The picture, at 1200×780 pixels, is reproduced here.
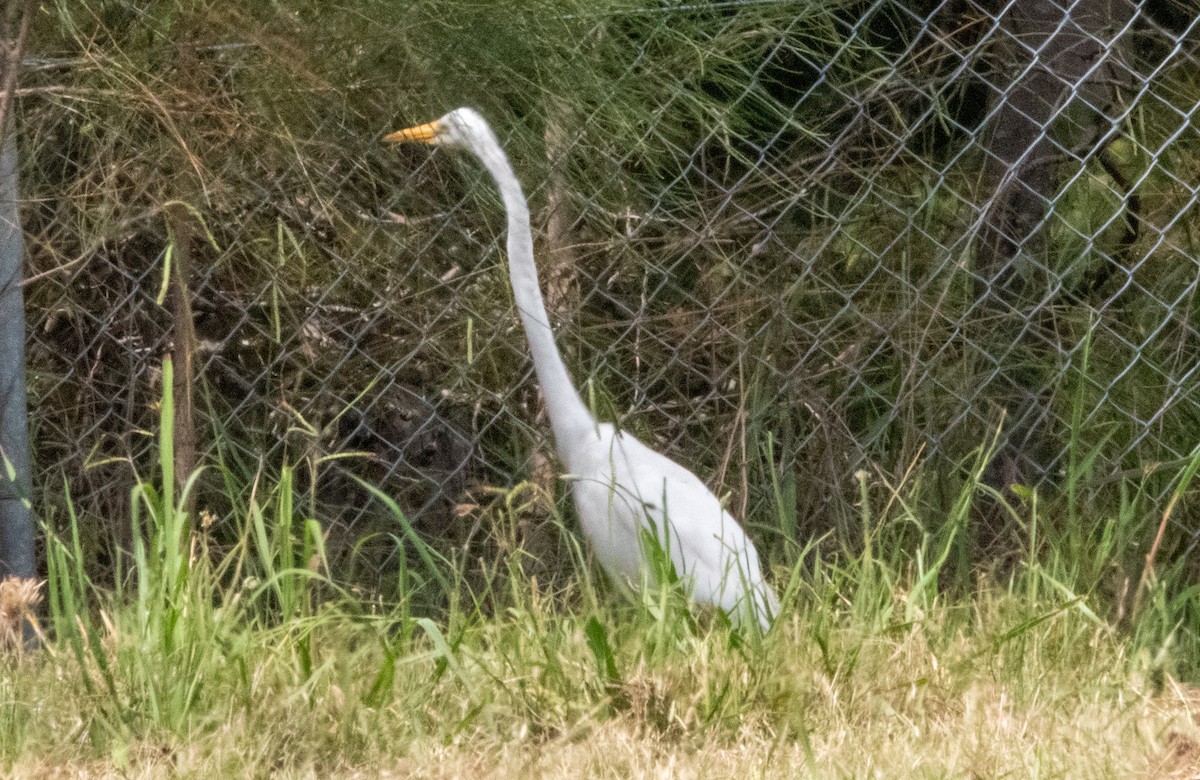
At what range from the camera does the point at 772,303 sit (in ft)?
7.96

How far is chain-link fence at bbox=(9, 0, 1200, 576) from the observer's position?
2.10 metres

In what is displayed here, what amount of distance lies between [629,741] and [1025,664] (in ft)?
1.65

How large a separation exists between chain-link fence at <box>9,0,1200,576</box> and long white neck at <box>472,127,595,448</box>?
62mm

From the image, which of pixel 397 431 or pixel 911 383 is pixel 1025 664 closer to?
pixel 911 383

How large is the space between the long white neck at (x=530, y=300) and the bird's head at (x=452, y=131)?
0.05ft

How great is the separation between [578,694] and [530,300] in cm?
78

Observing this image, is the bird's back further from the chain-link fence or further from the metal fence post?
the metal fence post

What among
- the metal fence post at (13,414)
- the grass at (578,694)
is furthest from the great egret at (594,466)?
the metal fence post at (13,414)

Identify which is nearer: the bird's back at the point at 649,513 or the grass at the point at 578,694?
the grass at the point at 578,694

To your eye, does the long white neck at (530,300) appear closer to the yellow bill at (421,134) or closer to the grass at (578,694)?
the yellow bill at (421,134)

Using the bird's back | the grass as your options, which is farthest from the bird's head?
the grass

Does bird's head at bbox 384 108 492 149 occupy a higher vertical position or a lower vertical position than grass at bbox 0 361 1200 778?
higher

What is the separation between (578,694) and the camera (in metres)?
1.54

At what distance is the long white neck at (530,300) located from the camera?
7.03 feet
